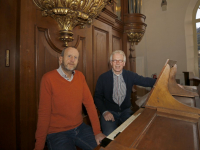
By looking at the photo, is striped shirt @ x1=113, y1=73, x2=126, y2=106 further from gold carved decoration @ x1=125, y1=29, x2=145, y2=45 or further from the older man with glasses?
gold carved decoration @ x1=125, y1=29, x2=145, y2=45

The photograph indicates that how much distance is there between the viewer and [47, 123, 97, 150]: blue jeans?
1.06m

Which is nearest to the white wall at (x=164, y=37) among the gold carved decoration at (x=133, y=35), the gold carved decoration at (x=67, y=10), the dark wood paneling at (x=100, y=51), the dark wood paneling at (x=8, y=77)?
the gold carved decoration at (x=133, y=35)

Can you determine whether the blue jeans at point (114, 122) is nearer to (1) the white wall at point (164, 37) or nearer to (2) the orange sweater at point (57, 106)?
(2) the orange sweater at point (57, 106)

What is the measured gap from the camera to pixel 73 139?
3.92ft

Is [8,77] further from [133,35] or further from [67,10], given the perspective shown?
[133,35]

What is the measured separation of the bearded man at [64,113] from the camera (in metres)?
1.09

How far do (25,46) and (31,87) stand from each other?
1.34 feet

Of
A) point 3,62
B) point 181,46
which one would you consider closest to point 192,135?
point 3,62

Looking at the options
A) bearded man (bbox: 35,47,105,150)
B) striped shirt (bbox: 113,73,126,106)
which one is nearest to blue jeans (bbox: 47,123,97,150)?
bearded man (bbox: 35,47,105,150)

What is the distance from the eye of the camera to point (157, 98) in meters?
1.02

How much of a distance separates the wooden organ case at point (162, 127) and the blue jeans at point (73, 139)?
0.61 meters

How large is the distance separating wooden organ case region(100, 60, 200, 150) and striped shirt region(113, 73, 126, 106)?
2.14 feet

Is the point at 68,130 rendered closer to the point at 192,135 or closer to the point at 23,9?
the point at 192,135

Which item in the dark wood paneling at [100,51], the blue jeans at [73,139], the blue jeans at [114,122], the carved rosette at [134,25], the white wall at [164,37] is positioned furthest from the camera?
the white wall at [164,37]
